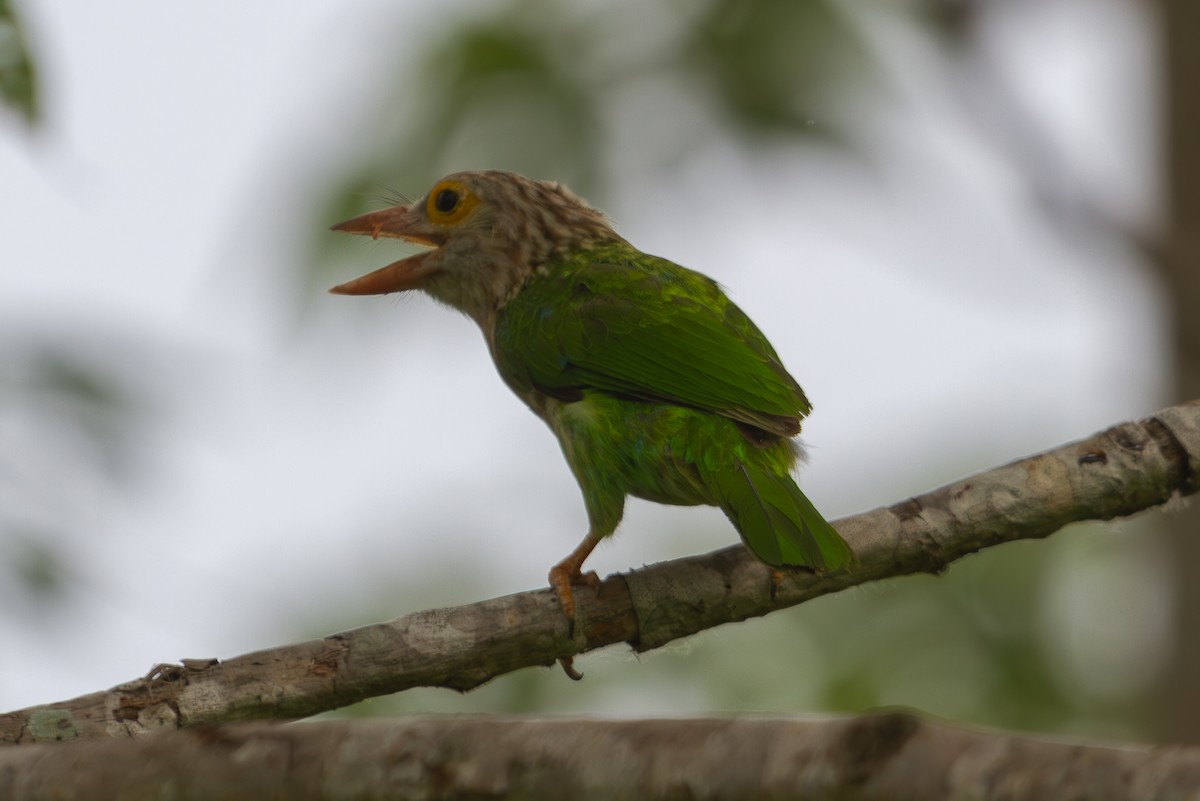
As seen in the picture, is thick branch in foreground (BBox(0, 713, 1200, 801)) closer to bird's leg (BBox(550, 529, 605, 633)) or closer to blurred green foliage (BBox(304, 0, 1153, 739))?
bird's leg (BBox(550, 529, 605, 633))

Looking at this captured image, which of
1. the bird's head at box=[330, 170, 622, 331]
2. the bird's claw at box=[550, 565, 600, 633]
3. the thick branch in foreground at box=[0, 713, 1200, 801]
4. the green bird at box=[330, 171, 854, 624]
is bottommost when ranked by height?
the thick branch in foreground at box=[0, 713, 1200, 801]

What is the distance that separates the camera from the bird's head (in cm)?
470

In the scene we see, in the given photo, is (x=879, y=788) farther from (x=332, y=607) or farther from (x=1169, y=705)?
(x=332, y=607)

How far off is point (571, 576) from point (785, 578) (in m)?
0.56

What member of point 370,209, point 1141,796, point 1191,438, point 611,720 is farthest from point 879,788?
point 370,209

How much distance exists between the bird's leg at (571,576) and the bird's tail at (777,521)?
1.27 ft

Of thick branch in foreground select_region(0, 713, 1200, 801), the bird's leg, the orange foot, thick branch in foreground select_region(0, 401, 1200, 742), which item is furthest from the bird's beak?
thick branch in foreground select_region(0, 713, 1200, 801)

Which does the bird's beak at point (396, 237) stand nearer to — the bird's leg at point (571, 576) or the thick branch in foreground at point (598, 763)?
the bird's leg at point (571, 576)

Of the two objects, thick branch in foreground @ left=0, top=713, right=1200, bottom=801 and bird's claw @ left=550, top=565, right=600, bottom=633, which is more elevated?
bird's claw @ left=550, top=565, right=600, bottom=633

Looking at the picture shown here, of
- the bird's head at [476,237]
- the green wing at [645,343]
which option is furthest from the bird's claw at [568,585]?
the bird's head at [476,237]

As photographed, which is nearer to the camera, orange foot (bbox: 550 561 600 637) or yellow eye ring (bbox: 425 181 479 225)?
orange foot (bbox: 550 561 600 637)

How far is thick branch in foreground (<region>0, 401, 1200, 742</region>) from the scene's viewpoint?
9.45 feet

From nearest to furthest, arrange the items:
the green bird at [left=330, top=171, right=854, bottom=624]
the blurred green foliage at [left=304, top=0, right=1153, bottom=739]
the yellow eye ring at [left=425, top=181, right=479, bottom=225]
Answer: the green bird at [left=330, top=171, right=854, bottom=624], the yellow eye ring at [left=425, top=181, right=479, bottom=225], the blurred green foliage at [left=304, top=0, right=1153, bottom=739]

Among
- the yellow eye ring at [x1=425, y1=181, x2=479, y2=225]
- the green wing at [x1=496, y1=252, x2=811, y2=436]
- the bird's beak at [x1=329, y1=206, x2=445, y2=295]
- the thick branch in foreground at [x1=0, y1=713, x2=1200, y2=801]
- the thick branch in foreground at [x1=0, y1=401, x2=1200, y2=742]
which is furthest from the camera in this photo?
the yellow eye ring at [x1=425, y1=181, x2=479, y2=225]
